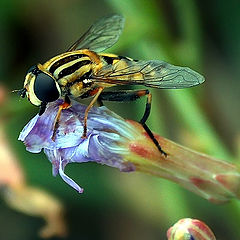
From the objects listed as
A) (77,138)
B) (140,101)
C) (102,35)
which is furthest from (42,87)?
(140,101)

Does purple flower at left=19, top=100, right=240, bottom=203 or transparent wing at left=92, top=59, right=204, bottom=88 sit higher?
transparent wing at left=92, top=59, right=204, bottom=88

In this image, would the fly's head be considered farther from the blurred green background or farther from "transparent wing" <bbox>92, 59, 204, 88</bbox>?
the blurred green background

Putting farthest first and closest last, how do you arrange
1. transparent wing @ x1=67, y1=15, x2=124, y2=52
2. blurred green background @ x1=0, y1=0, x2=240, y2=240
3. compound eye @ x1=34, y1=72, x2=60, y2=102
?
blurred green background @ x1=0, y1=0, x2=240, y2=240 < transparent wing @ x1=67, y1=15, x2=124, y2=52 < compound eye @ x1=34, y1=72, x2=60, y2=102

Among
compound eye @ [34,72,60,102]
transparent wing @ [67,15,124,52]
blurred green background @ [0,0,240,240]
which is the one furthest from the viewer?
blurred green background @ [0,0,240,240]

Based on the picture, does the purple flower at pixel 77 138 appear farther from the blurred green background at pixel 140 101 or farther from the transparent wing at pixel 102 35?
the blurred green background at pixel 140 101

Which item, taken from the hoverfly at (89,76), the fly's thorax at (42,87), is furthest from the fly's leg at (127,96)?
the fly's thorax at (42,87)

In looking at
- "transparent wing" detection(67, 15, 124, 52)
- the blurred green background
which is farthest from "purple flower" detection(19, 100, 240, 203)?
the blurred green background

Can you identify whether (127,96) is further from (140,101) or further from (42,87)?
(140,101)
